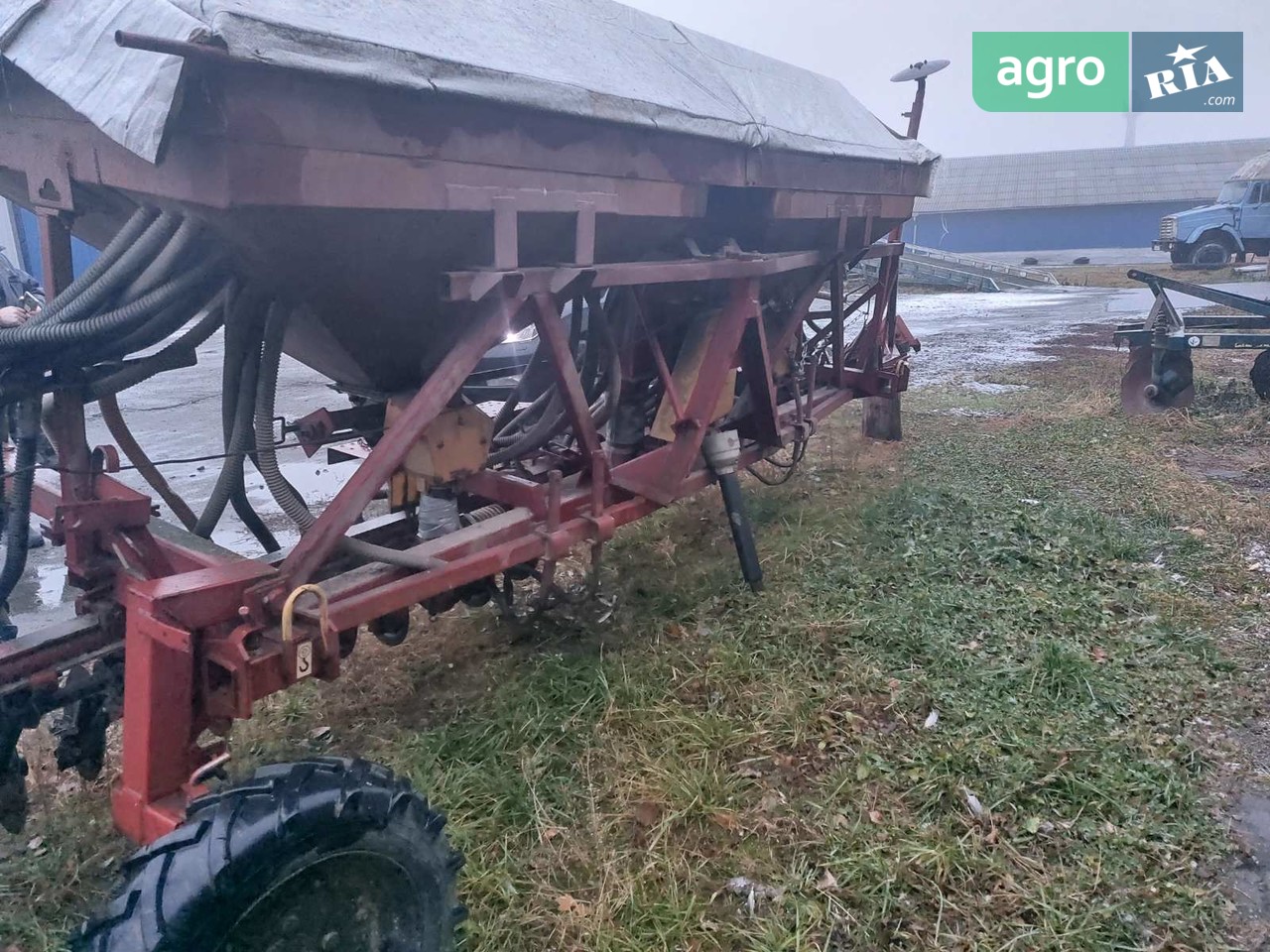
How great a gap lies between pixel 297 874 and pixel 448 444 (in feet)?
4.54

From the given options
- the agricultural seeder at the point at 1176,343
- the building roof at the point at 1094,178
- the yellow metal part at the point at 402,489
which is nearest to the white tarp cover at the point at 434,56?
the yellow metal part at the point at 402,489

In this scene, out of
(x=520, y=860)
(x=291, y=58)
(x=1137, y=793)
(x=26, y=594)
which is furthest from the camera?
(x=26, y=594)

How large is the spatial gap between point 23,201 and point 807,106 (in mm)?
3074

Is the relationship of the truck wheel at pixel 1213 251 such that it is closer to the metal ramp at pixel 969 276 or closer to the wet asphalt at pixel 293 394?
the metal ramp at pixel 969 276

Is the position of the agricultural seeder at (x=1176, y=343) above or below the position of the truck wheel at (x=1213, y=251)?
below

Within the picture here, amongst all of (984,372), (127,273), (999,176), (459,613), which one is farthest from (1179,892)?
(999,176)

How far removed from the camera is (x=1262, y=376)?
24.9ft

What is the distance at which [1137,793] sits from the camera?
2.75 metres

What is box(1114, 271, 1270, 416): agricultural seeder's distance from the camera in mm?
7227

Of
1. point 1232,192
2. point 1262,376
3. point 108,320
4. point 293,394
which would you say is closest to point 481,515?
point 108,320

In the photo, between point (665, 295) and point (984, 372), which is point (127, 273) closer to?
point (665, 295)

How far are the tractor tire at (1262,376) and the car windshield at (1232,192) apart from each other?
18501 millimetres

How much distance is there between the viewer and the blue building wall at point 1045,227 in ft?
114

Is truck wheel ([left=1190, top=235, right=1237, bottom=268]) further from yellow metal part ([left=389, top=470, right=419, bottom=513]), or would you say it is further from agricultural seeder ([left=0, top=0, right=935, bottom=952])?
yellow metal part ([left=389, top=470, right=419, bottom=513])
